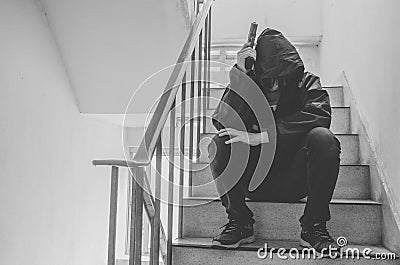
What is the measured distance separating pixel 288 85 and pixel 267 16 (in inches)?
75.2

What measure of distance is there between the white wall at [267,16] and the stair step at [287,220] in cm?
194

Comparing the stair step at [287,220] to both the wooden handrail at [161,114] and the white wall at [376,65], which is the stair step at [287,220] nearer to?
the white wall at [376,65]

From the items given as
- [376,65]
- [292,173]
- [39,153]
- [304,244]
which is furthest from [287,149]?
[39,153]

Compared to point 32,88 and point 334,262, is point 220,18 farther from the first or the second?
point 334,262

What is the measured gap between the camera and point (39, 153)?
2293mm

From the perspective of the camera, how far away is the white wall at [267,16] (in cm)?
347

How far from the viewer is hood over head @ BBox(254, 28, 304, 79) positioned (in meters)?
1.76

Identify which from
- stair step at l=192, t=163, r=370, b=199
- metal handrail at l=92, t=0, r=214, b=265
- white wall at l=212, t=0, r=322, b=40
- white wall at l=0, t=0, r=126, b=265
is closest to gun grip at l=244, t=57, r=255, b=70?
metal handrail at l=92, t=0, r=214, b=265

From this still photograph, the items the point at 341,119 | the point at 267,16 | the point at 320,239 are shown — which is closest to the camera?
the point at 320,239

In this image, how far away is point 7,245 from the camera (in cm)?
A: 203

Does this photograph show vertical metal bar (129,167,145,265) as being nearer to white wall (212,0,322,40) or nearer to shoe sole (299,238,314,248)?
shoe sole (299,238,314,248)

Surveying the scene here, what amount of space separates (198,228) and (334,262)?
1.92ft

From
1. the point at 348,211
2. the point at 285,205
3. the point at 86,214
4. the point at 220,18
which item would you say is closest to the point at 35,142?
the point at 86,214

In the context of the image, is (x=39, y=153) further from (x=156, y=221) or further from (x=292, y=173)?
(x=292, y=173)
